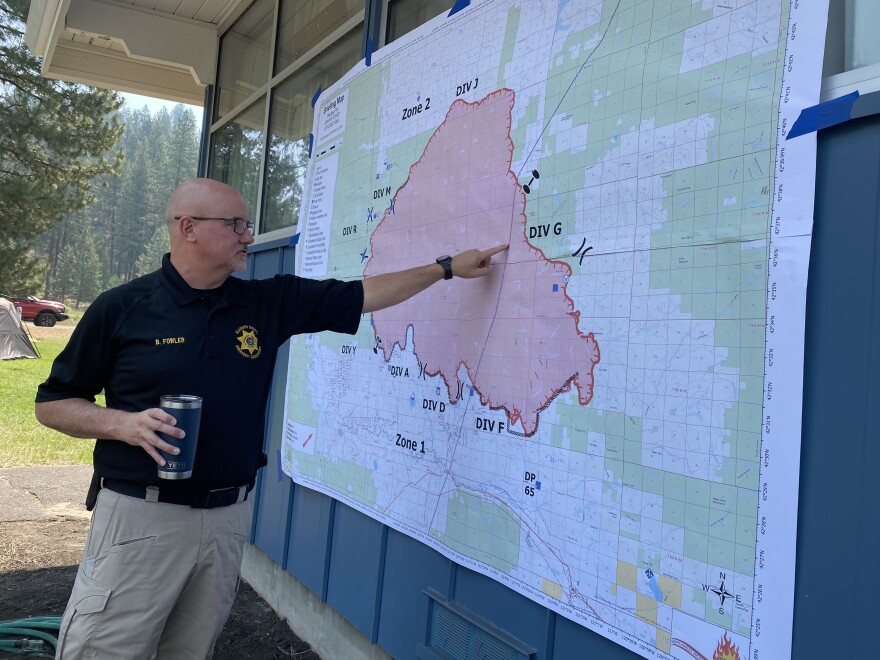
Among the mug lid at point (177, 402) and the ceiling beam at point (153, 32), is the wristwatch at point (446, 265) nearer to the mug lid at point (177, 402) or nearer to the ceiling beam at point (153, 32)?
the mug lid at point (177, 402)

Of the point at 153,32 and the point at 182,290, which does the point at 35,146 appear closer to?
the point at 153,32

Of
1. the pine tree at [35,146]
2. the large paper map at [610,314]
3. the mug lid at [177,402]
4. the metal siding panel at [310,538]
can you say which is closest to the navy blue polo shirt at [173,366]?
the mug lid at [177,402]

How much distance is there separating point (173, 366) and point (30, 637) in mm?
2280

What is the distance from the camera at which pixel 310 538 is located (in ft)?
11.2

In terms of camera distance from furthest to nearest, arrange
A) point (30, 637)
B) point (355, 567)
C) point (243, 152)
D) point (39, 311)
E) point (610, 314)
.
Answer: point (39, 311) < point (243, 152) < point (30, 637) < point (355, 567) < point (610, 314)

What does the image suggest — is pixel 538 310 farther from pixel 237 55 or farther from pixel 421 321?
pixel 237 55

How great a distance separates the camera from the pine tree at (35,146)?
57.7 feet

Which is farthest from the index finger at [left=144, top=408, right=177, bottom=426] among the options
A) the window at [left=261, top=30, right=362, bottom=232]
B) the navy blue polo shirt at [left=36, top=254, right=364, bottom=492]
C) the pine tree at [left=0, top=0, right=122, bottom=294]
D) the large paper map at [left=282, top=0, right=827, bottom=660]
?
the pine tree at [left=0, top=0, right=122, bottom=294]

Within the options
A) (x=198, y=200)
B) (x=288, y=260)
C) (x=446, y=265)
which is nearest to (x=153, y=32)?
(x=288, y=260)

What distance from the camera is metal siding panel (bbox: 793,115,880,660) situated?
4.07 ft

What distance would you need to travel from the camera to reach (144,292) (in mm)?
2201

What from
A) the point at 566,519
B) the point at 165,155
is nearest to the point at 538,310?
the point at 566,519

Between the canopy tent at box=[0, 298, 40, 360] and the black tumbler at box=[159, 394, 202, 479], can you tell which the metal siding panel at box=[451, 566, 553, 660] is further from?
the canopy tent at box=[0, 298, 40, 360]

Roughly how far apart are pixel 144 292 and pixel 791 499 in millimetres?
1922
